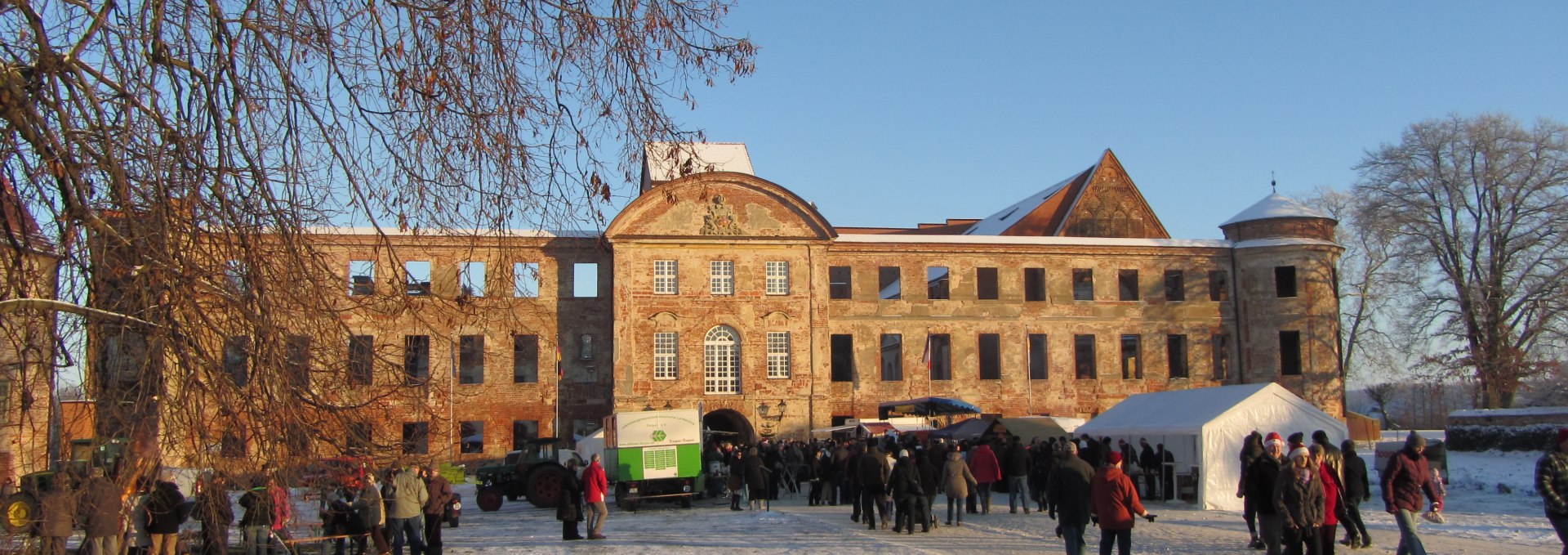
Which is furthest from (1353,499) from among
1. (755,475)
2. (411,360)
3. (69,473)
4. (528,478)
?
(528,478)

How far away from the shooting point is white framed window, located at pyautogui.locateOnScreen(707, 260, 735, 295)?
126ft

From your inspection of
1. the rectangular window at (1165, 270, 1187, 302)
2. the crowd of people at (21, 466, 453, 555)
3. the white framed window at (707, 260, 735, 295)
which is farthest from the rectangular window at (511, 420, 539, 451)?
the crowd of people at (21, 466, 453, 555)

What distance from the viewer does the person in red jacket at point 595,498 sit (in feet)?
55.9

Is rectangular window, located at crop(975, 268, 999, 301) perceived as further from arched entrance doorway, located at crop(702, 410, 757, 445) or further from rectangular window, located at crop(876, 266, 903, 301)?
arched entrance doorway, located at crop(702, 410, 757, 445)

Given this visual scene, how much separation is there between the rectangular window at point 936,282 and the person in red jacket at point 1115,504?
96.8 ft

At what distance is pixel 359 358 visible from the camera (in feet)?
23.8

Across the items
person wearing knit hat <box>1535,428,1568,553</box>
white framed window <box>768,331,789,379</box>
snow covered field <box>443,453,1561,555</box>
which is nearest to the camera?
person wearing knit hat <box>1535,428,1568,553</box>

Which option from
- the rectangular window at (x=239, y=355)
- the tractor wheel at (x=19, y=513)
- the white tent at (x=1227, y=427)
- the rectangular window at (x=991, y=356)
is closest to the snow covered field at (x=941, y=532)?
the white tent at (x=1227, y=427)

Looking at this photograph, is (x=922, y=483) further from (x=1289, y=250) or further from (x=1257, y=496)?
(x=1289, y=250)

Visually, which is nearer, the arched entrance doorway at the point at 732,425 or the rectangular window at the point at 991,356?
the arched entrance doorway at the point at 732,425

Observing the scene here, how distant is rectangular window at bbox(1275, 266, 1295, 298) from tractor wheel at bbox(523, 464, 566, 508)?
2635 centimetres

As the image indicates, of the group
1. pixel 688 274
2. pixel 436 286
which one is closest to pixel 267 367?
pixel 436 286

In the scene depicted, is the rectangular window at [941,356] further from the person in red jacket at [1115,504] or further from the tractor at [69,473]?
the tractor at [69,473]

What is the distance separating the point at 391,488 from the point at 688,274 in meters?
24.5
